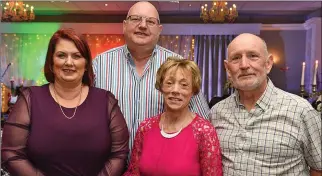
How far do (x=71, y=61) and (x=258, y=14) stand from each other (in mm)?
8397

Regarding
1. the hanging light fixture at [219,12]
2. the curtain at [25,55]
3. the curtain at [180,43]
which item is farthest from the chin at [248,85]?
the curtain at [25,55]

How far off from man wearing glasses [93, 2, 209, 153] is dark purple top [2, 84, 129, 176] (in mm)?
289

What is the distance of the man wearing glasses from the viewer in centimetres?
205

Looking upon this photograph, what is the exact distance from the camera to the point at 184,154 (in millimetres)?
1677

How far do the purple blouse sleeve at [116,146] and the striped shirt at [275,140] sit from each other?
458 mm

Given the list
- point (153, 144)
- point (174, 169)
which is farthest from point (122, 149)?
point (174, 169)

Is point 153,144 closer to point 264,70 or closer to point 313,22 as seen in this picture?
point 264,70

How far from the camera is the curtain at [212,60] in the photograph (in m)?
9.32

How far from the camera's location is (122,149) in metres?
1.78

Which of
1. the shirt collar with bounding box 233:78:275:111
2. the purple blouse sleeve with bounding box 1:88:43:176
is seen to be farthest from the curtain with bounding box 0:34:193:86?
the purple blouse sleeve with bounding box 1:88:43:176

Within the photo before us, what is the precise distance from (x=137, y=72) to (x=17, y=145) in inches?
29.5

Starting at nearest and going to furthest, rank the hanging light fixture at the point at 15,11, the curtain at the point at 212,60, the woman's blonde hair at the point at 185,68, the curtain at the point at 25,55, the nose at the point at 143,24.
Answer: the woman's blonde hair at the point at 185,68
the nose at the point at 143,24
the hanging light fixture at the point at 15,11
the curtain at the point at 212,60
the curtain at the point at 25,55

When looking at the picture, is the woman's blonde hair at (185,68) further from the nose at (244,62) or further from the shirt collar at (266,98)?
the shirt collar at (266,98)

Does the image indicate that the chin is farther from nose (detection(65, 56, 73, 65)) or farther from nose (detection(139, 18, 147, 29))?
nose (detection(65, 56, 73, 65))
